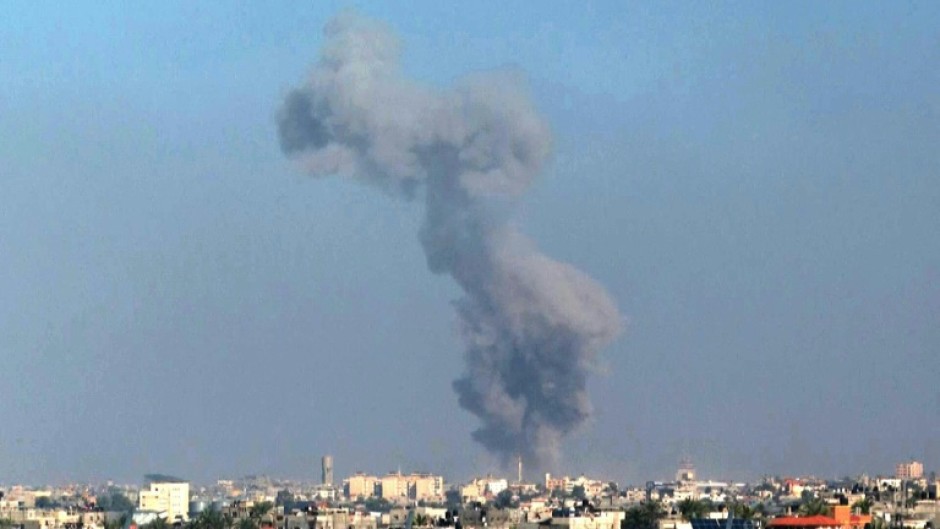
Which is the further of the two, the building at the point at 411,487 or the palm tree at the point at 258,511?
the building at the point at 411,487

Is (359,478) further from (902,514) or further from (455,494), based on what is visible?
(902,514)

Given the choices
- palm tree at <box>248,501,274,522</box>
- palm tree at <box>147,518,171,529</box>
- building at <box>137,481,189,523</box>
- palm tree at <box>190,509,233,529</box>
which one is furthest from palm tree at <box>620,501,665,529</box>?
building at <box>137,481,189,523</box>

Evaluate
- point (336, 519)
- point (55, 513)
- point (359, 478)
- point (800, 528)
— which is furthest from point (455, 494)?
point (800, 528)

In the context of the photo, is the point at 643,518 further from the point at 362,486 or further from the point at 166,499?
the point at 362,486

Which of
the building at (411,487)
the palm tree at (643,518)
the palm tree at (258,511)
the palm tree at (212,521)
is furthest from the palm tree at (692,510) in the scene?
the building at (411,487)

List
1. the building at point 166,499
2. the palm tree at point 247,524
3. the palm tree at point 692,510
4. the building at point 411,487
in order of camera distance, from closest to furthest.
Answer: the palm tree at point 692,510 → the palm tree at point 247,524 → the building at point 166,499 → the building at point 411,487

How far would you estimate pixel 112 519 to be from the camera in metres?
99.4

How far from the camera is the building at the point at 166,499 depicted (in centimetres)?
11594

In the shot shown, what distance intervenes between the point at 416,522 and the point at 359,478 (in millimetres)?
90652

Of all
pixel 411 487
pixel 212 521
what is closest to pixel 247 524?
pixel 212 521

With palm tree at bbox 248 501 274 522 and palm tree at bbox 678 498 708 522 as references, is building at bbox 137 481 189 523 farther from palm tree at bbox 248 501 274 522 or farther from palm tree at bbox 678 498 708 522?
palm tree at bbox 678 498 708 522

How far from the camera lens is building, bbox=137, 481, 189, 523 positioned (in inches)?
4564

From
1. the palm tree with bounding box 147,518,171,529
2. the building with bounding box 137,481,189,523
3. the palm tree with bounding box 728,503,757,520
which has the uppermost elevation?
the building with bounding box 137,481,189,523

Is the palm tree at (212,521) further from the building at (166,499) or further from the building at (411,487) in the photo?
the building at (411,487)
